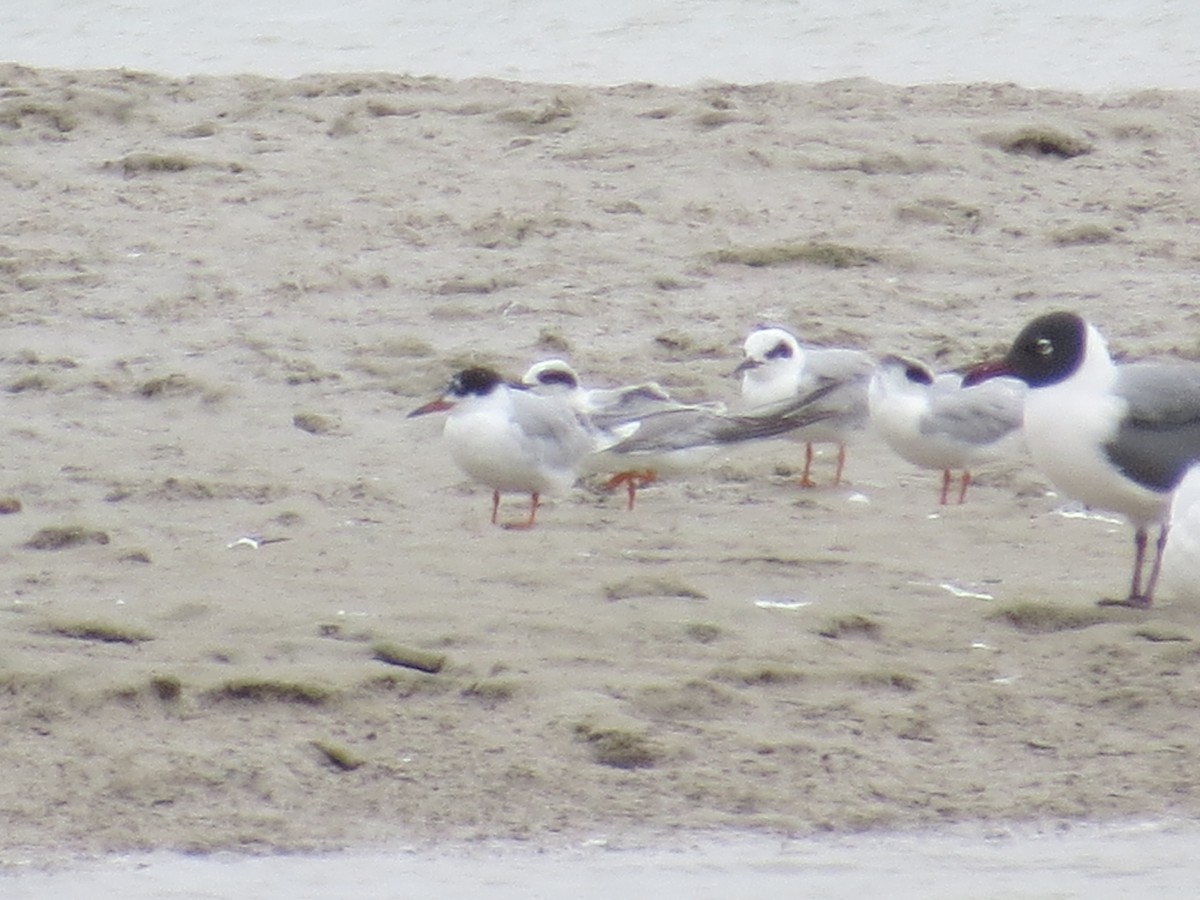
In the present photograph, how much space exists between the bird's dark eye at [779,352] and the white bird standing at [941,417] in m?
0.36

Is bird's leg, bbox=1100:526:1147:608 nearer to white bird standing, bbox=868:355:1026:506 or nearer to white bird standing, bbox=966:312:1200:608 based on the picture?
white bird standing, bbox=966:312:1200:608

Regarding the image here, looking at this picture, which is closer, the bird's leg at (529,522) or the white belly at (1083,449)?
the white belly at (1083,449)

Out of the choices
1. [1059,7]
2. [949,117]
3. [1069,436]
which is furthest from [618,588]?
[1059,7]

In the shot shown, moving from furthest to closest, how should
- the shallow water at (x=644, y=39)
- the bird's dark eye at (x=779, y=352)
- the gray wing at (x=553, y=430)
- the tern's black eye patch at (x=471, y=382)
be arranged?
1. the shallow water at (x=644, y=39)
2. the bird's dark eye at (x=779, y=352)
3. the tern's black eye patch at (x=471, y=382)
4. the gray wing at (x=553, y=430)

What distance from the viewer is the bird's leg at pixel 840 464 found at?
8.41 m

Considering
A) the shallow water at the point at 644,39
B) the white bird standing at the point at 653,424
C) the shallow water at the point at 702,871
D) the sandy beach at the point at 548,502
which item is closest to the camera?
the shallow water at the point at 702,871

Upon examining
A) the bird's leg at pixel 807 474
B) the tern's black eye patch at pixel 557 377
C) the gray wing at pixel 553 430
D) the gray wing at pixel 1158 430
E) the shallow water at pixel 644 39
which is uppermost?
the shallow water at pixel 644 39

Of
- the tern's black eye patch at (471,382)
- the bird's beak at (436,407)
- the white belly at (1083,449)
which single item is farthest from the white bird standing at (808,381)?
the white belly at (1083,449)

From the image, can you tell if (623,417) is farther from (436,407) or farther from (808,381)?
(808,381)

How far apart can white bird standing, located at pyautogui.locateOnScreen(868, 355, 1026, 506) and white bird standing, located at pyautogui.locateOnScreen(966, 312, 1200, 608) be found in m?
0.97

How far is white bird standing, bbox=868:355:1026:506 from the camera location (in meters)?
8.28

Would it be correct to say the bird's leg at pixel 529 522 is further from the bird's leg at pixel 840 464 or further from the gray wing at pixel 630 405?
the bird's leg at pixel 840 464

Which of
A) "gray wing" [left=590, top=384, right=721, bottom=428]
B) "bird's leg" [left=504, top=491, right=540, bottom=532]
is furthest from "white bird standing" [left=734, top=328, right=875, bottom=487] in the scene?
"bird's leg" [left=504, top=491, right=540, bottom=532]

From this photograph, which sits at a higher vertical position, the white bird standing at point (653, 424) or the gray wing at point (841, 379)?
the gray wing at point (841, 379)
